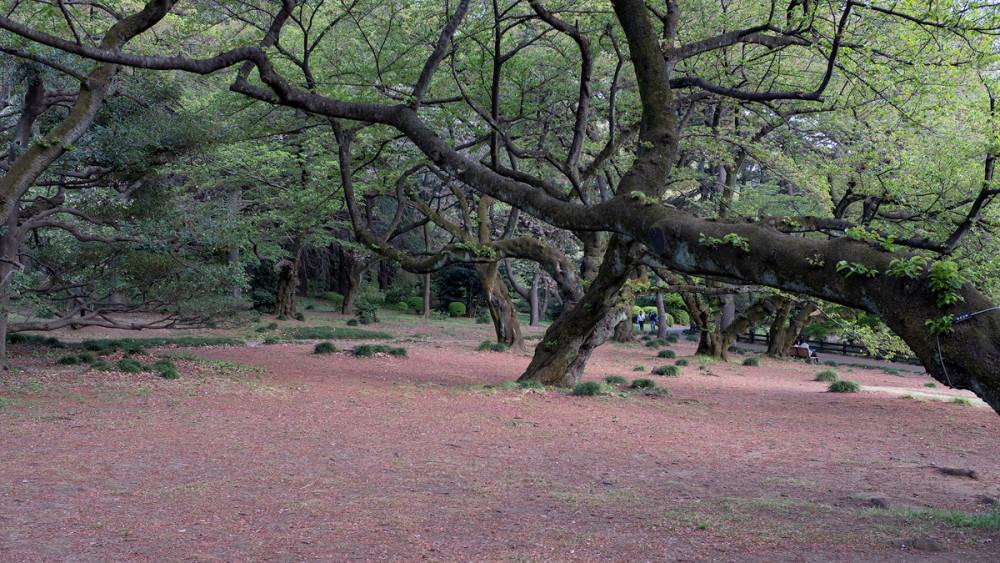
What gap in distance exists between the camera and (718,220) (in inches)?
223

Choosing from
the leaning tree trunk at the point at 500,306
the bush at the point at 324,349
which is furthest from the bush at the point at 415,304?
the bush at the point at 324,349

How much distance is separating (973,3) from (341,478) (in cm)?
769

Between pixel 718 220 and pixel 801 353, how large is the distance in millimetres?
19450

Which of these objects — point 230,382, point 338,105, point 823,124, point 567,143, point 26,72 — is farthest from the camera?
point 567,143

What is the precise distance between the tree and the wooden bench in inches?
515

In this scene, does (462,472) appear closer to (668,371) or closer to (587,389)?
(587,389)

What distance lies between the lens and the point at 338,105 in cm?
772

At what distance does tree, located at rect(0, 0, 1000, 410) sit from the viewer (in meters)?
3.92

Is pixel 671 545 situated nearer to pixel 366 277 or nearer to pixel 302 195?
pixel 302 195

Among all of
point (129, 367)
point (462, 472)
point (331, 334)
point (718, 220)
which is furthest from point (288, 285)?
point (718, 220)

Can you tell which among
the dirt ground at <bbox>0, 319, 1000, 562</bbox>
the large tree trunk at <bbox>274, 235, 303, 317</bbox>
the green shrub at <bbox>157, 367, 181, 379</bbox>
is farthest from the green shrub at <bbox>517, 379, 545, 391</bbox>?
the large tree trunk at <bbox>274, 235, 303, 317</bbox>

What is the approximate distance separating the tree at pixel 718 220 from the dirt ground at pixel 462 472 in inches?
49.1

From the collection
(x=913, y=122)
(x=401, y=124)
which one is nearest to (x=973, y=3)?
(x=913, y=122)

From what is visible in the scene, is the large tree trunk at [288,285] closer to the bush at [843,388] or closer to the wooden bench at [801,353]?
the wooden bench at [801,353]
